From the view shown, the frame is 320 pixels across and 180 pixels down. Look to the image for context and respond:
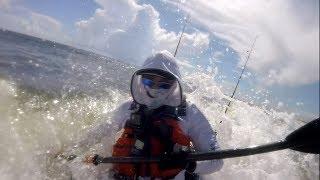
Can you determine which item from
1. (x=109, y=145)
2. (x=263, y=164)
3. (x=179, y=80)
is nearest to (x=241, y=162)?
(x=263, y=164)

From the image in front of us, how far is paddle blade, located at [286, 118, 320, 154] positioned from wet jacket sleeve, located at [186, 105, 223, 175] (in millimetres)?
2630

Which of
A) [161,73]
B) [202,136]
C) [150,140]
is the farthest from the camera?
[202,136]

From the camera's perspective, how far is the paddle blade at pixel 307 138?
196 centimetres

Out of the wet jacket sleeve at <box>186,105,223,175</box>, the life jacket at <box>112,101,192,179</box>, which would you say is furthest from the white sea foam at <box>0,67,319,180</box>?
the wet jacket sleeve at <box>186,105,223,175</box>

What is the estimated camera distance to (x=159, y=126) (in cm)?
446

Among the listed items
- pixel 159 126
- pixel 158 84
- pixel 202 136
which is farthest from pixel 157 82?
pixel 202 136

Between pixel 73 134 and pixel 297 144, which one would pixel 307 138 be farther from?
pixel 73 134

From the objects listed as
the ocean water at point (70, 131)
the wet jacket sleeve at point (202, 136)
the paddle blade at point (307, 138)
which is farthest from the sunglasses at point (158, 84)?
the paddle blade at point (307, 138)

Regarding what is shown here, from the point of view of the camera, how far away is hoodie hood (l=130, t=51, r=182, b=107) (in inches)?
184

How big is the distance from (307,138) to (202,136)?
9.54 ft

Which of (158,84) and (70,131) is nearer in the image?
(158,84)

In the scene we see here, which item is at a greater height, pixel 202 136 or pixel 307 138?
pixel 307 138

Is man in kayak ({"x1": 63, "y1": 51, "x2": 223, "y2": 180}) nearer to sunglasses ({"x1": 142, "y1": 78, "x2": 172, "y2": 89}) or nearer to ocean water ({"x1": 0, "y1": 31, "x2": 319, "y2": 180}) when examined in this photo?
sunglasses ({"x1": 142, "y1": 78, "x2": 172, "y2": 89})

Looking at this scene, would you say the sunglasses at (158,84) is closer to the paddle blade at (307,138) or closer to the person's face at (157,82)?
the person's face at (157,82)
